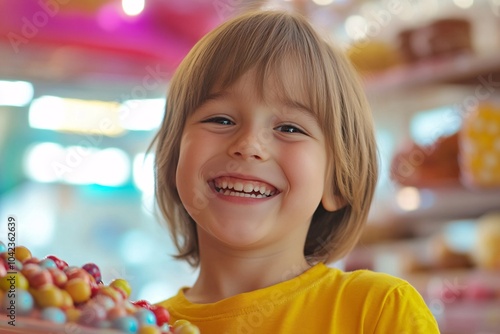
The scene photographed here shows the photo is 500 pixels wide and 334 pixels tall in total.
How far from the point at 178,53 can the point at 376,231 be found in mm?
996

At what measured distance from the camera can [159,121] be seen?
274 cm

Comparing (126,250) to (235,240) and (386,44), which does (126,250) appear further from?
(235,240)

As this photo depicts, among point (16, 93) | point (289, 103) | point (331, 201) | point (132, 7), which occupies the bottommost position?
point (331, 201)

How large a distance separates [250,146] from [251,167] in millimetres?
29

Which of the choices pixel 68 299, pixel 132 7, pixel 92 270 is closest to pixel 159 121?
pixel 132 7

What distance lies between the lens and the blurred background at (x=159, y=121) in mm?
2355

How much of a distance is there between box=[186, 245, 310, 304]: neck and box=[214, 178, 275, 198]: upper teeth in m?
0.09

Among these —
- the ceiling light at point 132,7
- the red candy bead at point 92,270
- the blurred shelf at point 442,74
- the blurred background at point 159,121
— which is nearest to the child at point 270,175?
the red candy bead at point 92,270

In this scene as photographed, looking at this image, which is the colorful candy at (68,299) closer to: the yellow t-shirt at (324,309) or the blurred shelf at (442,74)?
the yellow t-shirt at (324,309)

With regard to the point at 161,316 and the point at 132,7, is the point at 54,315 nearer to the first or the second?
the point at 161,316

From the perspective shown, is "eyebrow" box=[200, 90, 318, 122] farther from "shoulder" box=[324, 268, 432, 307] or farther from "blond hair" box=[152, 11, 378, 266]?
"shoulder" box=[324, 268, 432, 307]

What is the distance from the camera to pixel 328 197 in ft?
3.35

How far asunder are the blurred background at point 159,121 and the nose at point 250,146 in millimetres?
1391

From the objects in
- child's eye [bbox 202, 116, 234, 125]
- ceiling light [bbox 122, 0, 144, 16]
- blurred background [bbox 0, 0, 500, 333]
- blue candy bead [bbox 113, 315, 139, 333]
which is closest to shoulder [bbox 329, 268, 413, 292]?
child's eye [bbox 202, 116, 234, 125]
